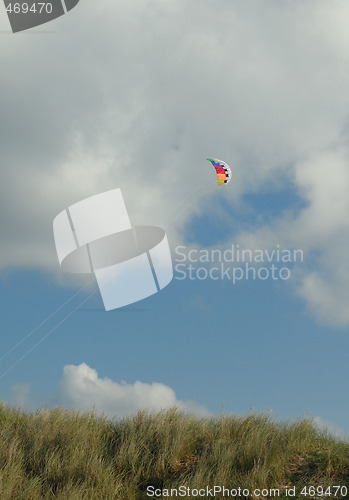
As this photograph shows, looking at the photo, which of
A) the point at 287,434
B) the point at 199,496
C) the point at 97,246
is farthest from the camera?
the point at 97,246

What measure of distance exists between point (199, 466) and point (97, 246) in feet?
30.8

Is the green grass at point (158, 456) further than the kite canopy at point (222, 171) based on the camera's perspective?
No

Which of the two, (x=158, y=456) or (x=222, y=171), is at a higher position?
(x=222, y=171)

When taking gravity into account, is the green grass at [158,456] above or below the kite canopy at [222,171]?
below

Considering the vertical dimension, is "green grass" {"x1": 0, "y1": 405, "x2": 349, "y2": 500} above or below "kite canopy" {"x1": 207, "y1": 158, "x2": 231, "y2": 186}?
below

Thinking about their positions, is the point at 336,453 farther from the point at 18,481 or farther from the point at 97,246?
the point at 97,246

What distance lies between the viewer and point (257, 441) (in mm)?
9367

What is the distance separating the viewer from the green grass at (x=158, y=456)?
8.47m

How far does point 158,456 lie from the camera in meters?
9.34

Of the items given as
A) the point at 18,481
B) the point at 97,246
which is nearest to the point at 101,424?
the point at 18,481

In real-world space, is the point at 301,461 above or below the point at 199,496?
above

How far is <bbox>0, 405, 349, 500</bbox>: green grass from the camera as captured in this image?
27.8ft

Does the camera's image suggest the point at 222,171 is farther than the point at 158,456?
Yes

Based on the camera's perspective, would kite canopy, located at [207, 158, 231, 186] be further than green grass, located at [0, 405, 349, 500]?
Yes
